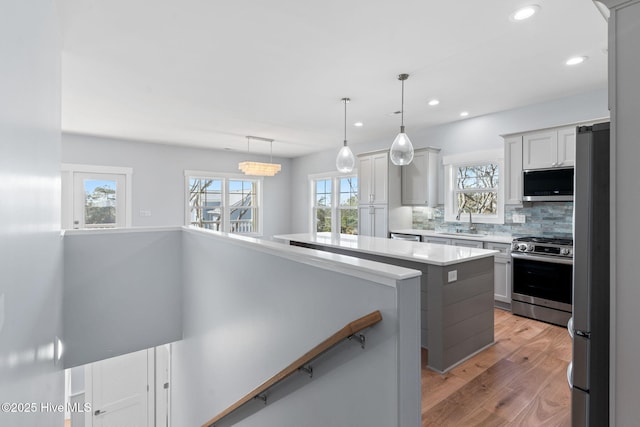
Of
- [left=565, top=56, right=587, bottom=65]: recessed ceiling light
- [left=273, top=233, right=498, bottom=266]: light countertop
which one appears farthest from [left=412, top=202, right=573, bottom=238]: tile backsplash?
[left=565, top=56, right=587, bottom=65]: recessed ceiling light

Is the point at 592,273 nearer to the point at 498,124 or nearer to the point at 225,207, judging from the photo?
the point at 498,124

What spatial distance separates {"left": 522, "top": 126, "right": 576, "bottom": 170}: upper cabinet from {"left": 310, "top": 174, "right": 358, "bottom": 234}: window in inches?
136

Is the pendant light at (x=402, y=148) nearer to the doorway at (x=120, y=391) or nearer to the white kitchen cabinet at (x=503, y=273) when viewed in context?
the white kitchen cabinet at (x=503, y=273)

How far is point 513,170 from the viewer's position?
4.21m

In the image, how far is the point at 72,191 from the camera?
229 inches

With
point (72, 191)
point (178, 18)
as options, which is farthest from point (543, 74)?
point (72, 191)

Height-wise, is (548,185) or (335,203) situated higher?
(548,185)

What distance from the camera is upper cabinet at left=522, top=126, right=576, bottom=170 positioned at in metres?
3.71

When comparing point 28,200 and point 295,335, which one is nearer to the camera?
point 28,200

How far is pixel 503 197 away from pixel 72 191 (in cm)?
719

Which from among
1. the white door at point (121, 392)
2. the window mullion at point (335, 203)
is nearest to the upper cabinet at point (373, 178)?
the window mullion at point (335, 203)

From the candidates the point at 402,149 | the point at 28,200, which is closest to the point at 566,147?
the point at 402,149

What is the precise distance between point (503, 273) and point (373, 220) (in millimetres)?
2266

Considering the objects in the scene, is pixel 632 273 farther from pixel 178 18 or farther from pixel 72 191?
pixel 72 191
